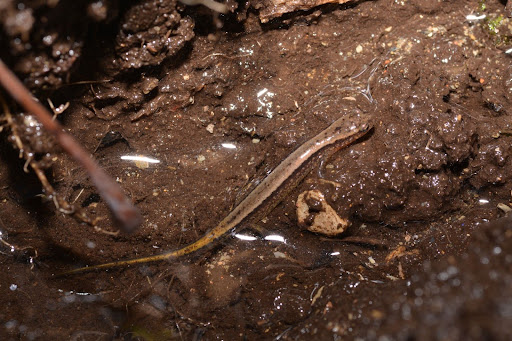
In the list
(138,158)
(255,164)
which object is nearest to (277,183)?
(255,164)

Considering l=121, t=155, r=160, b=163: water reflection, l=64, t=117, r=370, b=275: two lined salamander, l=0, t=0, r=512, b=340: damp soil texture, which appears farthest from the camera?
l=121, t=155, r=160, b=163: water reflection

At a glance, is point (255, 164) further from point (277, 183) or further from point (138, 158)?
point (138, 158)

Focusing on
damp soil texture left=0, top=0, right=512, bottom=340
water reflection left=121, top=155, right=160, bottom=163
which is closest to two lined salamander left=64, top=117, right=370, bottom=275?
damp soil texture left=0, top=0, right=512, bottom=340

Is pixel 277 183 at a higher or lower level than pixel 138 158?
lower

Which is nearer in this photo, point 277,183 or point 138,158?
point 277,183

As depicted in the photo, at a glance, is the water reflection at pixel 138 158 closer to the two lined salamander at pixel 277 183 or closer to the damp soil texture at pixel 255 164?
the damp soil texture at pixel 255 164

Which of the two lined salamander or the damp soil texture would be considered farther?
the two lined salamander

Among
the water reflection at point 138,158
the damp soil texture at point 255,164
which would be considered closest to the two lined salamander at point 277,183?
the damp soil texture at point 255,164

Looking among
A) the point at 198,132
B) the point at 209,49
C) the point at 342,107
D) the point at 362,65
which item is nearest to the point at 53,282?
the point at 198,132

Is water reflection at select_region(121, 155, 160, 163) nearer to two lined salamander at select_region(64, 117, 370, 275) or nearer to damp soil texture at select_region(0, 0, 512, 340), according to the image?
damp soil texture at select_region(0, 0, 512, 340)
